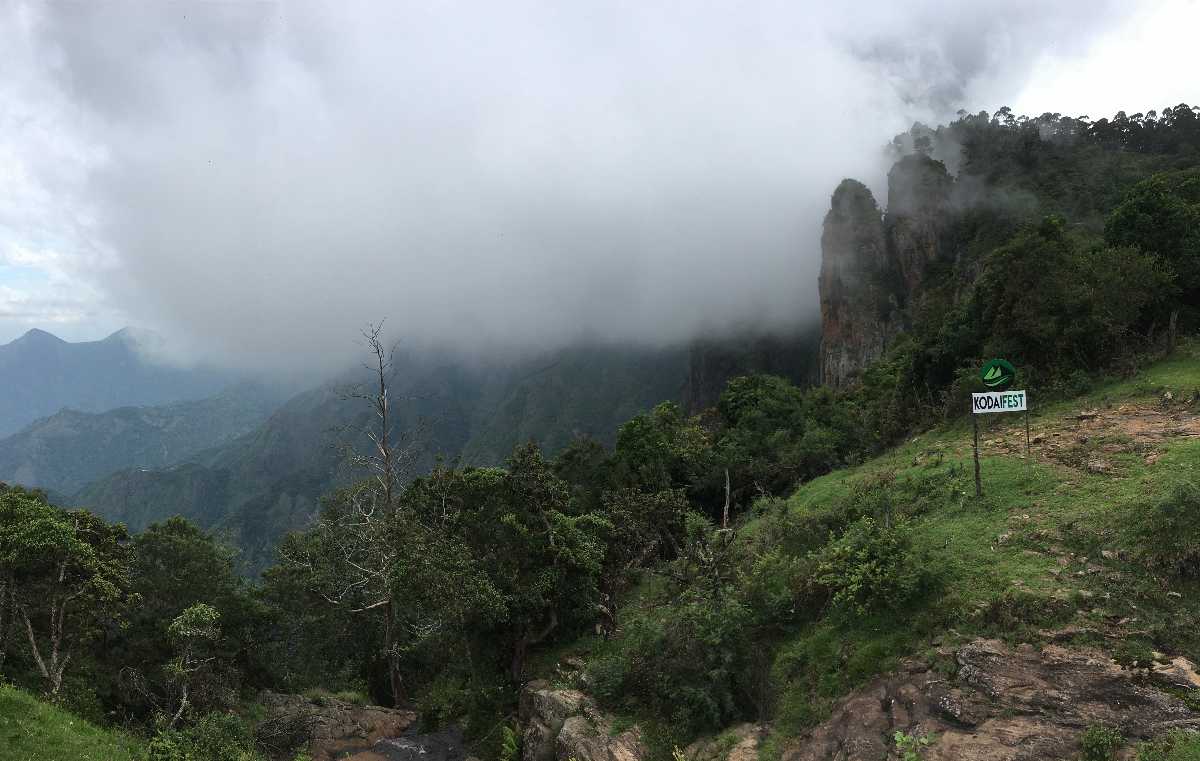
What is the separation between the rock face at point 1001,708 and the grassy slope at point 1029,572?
39 centimetres

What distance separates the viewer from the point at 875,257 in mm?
93188

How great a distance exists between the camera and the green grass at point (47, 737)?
1045cm

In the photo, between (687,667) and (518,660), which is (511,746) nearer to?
A: (518,660)

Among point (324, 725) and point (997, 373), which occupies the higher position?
point (997, 373)

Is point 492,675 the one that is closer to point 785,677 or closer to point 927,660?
point 785,677

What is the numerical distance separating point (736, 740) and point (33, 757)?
12.4 metres

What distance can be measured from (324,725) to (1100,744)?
62.2 feet

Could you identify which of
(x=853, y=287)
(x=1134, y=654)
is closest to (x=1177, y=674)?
(x=1134, y=654)

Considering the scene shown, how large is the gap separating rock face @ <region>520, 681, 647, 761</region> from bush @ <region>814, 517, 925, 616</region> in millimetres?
4905

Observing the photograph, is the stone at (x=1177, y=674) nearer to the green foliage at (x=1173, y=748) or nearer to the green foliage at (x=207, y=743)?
the green foliage at (x=1173, y=748)

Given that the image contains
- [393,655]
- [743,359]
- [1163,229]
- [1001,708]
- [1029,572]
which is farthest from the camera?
[743,359]

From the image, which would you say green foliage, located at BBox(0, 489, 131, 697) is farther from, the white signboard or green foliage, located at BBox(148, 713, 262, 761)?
the white signboard

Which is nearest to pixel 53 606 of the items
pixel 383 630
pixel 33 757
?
pixel 33 757

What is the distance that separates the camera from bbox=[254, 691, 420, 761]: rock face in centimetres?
1662
